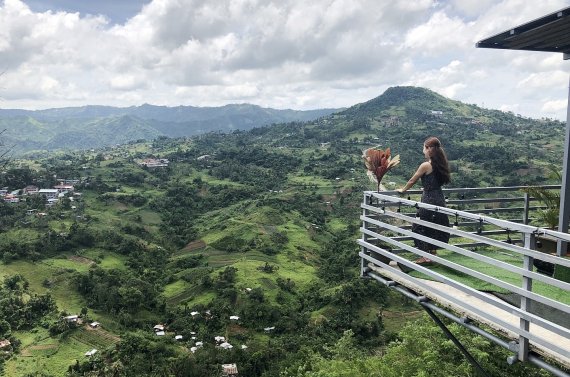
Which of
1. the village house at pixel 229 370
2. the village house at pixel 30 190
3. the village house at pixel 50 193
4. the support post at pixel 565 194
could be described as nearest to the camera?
the support post at pixel 565 194

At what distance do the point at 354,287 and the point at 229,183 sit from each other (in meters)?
56.9

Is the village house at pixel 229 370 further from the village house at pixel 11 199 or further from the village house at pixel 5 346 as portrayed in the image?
the village house at pixel 11 199

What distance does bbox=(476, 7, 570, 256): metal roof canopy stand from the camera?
4.44 meters

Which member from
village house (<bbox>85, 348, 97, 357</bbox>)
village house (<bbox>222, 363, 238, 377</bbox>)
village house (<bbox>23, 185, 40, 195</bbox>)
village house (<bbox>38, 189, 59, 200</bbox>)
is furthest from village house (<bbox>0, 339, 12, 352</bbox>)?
village house (<bbox>23, 185, 40, 195</bbox>)

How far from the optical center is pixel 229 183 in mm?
99438

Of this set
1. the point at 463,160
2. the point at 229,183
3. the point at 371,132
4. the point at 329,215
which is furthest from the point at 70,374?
the point at 371,132

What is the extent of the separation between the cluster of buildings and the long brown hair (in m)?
79.2

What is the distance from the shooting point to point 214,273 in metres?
54.1

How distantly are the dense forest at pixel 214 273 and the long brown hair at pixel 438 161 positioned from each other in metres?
5.67

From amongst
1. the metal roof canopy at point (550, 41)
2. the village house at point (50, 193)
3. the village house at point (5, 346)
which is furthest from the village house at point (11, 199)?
the metal roof canopy at point (550, 41)

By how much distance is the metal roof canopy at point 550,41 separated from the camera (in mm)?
4438

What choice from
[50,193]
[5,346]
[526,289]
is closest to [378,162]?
[526,289]

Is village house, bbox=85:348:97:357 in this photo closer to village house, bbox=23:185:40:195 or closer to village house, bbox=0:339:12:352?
village house, bbox=0:339:12:352

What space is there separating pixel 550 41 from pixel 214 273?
2039 inches
